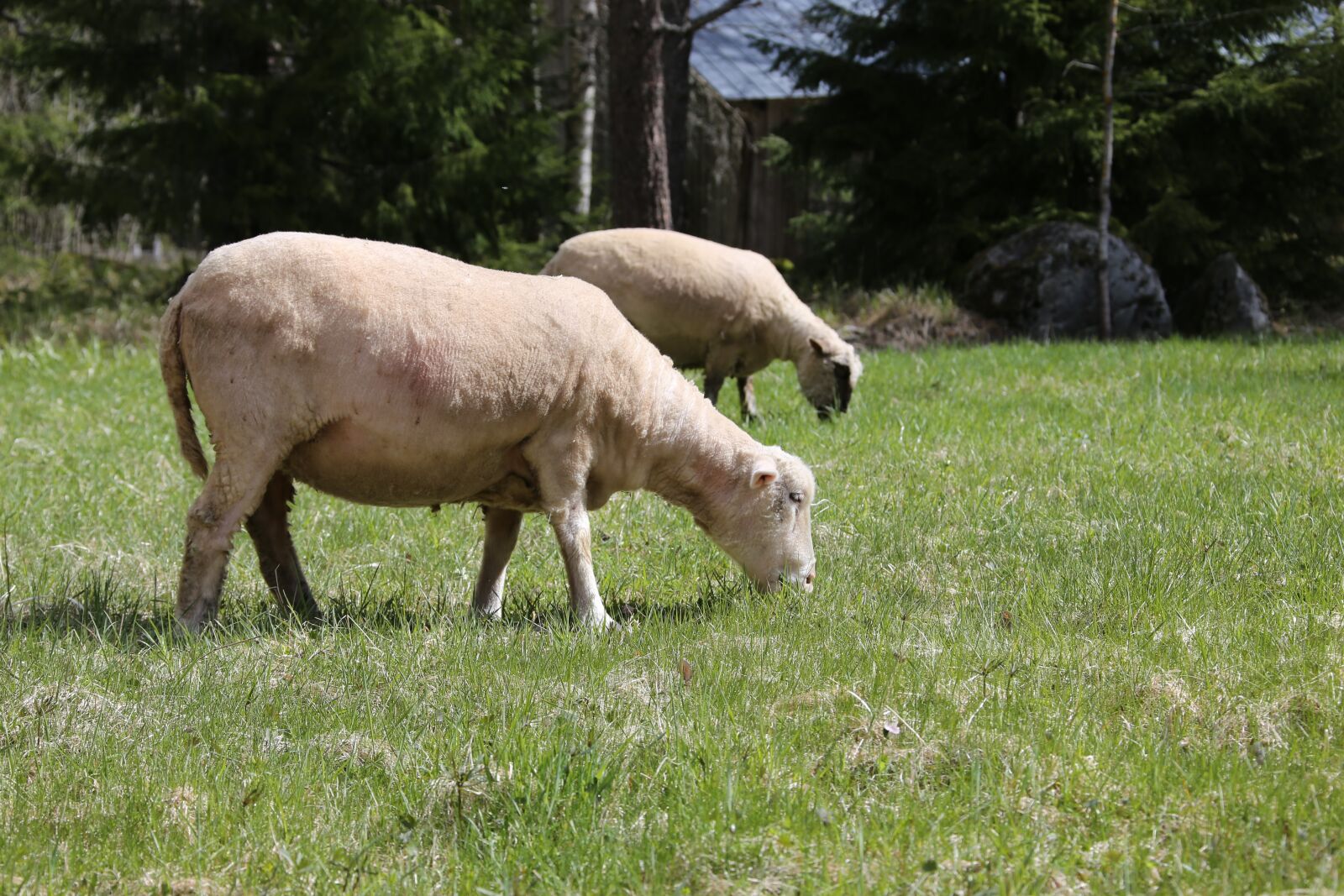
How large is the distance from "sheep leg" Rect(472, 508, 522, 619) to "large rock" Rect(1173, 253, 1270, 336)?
1257 cm

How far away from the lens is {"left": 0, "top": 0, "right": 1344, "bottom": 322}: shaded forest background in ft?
53.1

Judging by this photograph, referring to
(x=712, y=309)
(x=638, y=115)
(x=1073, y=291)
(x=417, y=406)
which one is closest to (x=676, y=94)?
(x=638, y=115)

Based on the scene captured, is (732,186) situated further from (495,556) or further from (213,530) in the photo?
(213,530)

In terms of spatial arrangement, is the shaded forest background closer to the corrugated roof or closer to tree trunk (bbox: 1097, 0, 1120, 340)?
tree trunk (bbox: 1097, 0, 1120, 340)

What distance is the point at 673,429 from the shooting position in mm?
5695

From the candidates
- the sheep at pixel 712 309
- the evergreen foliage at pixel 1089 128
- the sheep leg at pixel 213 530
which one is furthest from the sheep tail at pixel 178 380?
the evergreen foliage at pixel 1089 128

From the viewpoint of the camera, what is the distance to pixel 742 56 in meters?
29.6

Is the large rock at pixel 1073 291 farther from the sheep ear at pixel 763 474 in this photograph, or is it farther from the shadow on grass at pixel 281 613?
the shadow on grass at pixel 281 613

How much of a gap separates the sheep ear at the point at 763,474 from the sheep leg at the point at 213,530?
1.99 meters

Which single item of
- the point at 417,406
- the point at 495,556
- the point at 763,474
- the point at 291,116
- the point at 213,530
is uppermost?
the point at 291,116

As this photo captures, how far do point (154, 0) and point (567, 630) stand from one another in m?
13.9

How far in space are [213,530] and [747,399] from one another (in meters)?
6.63

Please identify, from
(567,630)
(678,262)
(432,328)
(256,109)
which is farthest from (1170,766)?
(256,109)

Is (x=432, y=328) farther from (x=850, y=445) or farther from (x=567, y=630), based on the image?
(x=850, y=445)
